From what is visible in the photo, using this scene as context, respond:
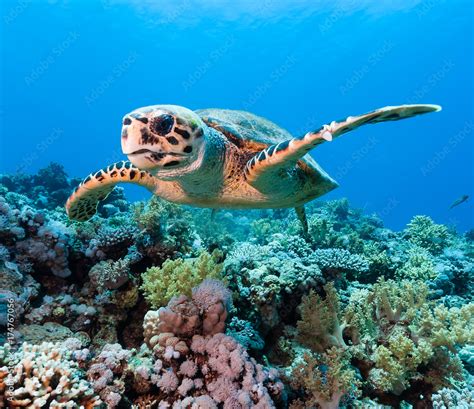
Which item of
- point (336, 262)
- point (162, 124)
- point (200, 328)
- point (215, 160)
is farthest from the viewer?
point (336, 262)

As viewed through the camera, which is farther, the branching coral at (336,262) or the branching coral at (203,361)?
the branching coral at (336,262)

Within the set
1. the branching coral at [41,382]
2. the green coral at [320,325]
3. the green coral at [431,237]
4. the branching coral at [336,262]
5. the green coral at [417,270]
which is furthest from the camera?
the green coral at [431,237]

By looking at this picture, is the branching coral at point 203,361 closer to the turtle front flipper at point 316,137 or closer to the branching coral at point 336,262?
the turtle front flipper at point 316,137

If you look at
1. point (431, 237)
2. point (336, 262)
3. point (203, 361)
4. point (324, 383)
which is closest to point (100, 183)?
point (203, 361)

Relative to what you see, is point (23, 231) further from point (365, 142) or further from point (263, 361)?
point (365, 142)

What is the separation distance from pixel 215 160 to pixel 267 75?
91.0 m

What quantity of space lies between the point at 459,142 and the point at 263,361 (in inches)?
6240

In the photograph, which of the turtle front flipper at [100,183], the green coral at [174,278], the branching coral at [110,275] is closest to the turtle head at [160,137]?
the turtle front flipper at [100,183]

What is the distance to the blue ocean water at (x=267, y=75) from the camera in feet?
174

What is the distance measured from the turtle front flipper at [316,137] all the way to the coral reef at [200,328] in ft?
3.97

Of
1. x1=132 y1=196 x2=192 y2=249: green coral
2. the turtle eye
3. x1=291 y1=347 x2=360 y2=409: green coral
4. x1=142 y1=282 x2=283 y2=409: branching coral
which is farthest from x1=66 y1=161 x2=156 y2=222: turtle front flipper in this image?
x1=291 y1=347 x2=360 y2=409: green coral

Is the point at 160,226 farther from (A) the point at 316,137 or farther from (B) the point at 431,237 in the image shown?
(B) the point at 431,237

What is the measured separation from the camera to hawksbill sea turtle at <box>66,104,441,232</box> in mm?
2291

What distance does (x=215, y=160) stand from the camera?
10.0 ft
